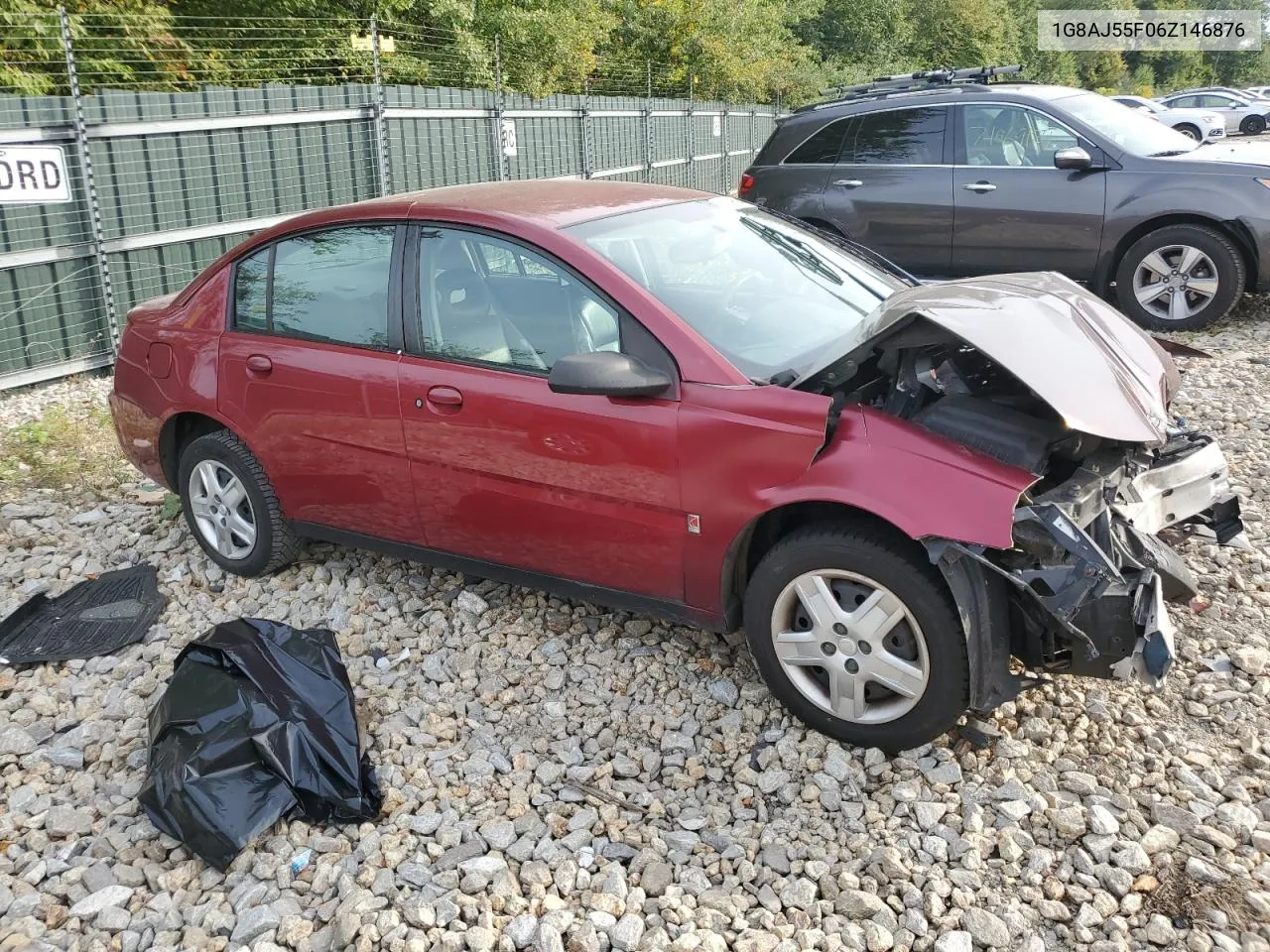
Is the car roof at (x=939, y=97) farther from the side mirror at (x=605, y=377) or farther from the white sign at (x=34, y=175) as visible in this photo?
the side mirror at (x=605, y=377)

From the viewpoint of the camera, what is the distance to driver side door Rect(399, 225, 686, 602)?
3.50m

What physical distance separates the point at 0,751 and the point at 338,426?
5.31 ft

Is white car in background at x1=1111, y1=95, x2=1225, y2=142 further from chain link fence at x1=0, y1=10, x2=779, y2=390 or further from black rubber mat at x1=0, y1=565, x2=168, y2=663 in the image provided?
black rubber mat at x1=0, y1=565, x2=168, y2=663

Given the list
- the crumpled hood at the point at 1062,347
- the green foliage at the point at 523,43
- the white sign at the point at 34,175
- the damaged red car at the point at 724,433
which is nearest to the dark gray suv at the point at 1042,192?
the damaged red car at the point at 724,433

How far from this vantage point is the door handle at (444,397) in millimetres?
3834

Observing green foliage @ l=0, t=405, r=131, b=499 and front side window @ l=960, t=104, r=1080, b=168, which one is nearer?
green foliage @ l=0, t=405, r=131, b=499

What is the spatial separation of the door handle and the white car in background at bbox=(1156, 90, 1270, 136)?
120 ft

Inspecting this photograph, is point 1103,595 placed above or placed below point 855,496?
below

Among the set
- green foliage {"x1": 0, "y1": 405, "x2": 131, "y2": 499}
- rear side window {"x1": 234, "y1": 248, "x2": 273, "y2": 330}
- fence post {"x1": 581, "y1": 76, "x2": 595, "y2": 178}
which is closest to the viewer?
rear side window {"x1": 234, "y1": 248, "x2": 273, "y2": 330}

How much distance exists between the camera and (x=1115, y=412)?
307cm

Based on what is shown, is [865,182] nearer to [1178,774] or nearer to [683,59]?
[1178,774]

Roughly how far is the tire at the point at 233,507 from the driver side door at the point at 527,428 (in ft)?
3.01

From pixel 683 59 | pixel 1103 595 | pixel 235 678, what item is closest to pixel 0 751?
pixel 235 678

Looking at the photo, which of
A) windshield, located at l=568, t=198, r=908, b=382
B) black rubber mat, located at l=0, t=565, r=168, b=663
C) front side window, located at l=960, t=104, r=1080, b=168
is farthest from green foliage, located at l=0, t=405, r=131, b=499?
front side window, located at l=960, t=104, r=1080, b=168
